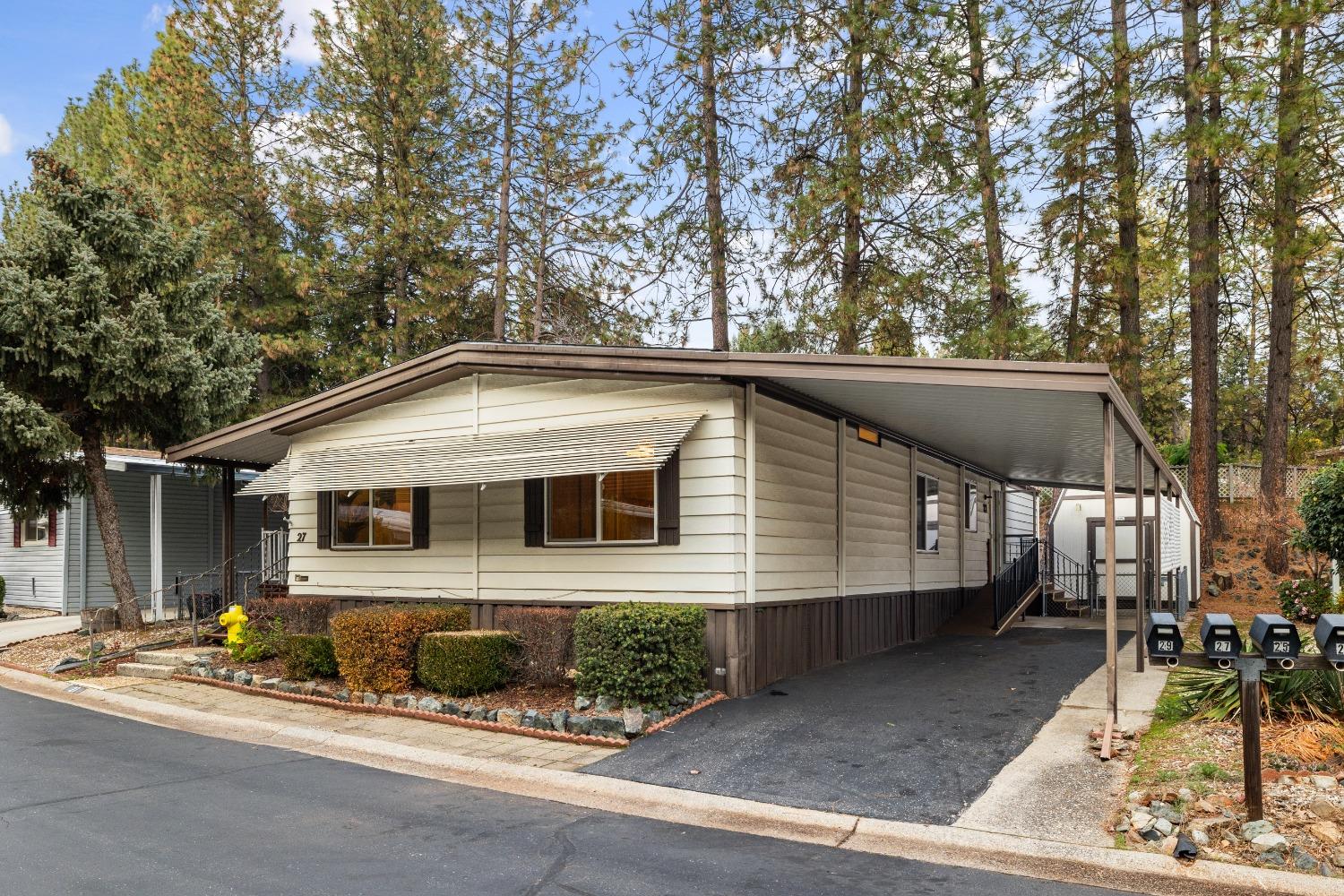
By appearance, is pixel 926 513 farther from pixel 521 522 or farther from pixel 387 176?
pixel 387 176

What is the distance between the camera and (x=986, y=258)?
19.8 m

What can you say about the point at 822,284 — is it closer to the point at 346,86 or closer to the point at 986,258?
the point at 986,258

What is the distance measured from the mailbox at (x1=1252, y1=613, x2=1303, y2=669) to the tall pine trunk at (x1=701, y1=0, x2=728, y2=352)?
14.4 metres

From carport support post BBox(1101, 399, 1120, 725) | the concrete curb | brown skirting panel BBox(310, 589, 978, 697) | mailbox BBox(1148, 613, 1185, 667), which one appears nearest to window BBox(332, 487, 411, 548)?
brown skirting panel BBox(310, 589, 978, 697)

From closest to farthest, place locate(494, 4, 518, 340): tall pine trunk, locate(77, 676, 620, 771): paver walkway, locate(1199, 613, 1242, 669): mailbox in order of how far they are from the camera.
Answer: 1. locate(1199, 613, 1242, 669): mailbox
2. locate(77, 676, 620, 771): paver walkway
3. locate(494, 4, 518, 340): tall pine trunk

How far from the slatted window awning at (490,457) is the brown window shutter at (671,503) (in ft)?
1.51

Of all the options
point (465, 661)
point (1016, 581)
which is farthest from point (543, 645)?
point (1016, 581)

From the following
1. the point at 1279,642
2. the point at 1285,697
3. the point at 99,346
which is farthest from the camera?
the point at 99,346

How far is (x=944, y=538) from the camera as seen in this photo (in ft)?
51.3

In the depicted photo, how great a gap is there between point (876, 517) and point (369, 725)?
6.88m

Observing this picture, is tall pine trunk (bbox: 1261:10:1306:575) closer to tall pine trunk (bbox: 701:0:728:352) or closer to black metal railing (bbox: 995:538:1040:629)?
black metal railing (bbox: 995:538:1040:629)

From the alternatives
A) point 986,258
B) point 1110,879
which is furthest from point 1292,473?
point 1110,879

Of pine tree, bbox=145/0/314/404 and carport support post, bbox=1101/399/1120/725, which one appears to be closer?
carport support post, bbox=1101/399/1120/725

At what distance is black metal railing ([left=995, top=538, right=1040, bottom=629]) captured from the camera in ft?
50.0
